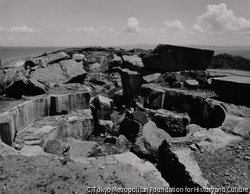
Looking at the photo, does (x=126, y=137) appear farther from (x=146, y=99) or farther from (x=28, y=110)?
(x=28, y=110)

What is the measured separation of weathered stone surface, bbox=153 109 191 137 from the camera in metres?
6.83

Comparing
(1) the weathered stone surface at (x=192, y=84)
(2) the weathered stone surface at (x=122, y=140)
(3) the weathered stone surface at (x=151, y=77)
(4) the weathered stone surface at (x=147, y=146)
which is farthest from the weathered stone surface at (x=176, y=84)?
(4) the weathered stone surface at (x=147, y=146)

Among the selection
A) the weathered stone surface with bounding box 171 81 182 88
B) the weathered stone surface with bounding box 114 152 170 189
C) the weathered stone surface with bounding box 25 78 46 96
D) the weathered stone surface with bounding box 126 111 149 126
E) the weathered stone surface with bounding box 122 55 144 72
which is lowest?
the weathered stone surface with bounding box 114 152 170 189

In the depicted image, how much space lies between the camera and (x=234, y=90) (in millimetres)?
6496

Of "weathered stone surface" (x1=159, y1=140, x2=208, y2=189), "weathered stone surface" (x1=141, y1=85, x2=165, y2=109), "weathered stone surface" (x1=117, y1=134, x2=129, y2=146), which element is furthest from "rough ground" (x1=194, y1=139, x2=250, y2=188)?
"weathered stone surface" (x1=141, y1=85, x2=165, y2=109)

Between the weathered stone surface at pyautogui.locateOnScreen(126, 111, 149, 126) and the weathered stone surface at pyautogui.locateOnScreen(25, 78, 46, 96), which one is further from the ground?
the weathered stone surface at pyautogui.locateOnScreen(25, 78, 46, 96)

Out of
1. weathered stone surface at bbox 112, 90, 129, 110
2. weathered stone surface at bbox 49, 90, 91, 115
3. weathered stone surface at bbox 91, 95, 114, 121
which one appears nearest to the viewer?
Answer: weathered stone surface at bbox 49, 90, 91, 115

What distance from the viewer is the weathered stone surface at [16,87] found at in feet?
22.9

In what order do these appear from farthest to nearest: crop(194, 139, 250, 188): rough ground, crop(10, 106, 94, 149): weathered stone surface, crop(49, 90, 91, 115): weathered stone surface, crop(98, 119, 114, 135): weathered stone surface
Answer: crop(98, 119, 114, 135): weathered stone surface
crop(49, 90, 91, 115): weathered stone surface
crop(10, 106, 94, 149): weathered stone surface
crop(194, 139, 250, 188): rough ground

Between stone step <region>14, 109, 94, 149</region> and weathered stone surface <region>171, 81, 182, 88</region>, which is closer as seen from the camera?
stone step <region>14, 109, 94, 149</region>

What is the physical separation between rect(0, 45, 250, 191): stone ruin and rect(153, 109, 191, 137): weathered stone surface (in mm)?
35

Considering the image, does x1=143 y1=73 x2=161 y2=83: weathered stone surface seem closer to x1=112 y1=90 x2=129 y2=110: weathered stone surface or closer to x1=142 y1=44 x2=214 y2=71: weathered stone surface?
x1=142 y1=44 x2=214 y2=71: weathered stone surface

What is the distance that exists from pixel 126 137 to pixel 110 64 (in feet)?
25.6

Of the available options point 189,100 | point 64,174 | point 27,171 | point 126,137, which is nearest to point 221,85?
point 189,100
